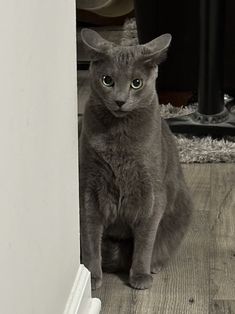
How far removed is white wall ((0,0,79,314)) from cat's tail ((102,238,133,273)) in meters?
0.38

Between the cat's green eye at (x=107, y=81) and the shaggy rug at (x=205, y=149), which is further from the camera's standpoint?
the shaggy rug at (x=205, y=149)

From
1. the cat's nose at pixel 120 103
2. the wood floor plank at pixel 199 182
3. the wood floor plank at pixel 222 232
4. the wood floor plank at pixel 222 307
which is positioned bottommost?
the wood floor plank at pixel 199 182

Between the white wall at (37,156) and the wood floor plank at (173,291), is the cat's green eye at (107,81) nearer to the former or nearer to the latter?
the white wall at (37,156)

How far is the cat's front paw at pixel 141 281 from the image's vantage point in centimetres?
177

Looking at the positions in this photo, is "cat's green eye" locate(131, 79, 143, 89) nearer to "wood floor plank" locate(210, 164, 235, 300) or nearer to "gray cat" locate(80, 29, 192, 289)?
"gray cat" locate(80, 29, 192, 289)

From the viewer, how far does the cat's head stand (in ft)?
5.39

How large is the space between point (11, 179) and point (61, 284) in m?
0.44

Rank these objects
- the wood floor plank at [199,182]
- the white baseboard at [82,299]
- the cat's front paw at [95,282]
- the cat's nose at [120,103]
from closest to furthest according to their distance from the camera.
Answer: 1. the white baseboard at [82,299]
2. the cat's nose at [120,103]
3. the cat's front paw at [95,282]
4. the wood floor plank at [199,182]

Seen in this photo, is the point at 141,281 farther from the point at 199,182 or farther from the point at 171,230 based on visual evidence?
the point at 199,182

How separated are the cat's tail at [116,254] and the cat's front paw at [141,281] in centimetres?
8

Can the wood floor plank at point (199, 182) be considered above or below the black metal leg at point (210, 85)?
below

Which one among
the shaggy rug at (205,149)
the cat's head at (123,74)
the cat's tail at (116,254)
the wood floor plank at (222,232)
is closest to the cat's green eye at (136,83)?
the cat's head at (123,74)

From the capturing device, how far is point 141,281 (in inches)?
69.9

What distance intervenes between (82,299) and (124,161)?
353mm
